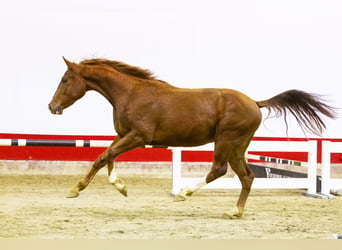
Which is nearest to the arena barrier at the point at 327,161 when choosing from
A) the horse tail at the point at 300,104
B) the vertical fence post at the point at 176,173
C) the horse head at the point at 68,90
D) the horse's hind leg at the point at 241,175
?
the vertical fence post at the point at 176,173

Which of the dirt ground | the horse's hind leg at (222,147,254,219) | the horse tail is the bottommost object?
the dirt ground

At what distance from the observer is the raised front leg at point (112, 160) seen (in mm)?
4824

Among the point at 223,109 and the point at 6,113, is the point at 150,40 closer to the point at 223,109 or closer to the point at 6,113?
the point at 6,113

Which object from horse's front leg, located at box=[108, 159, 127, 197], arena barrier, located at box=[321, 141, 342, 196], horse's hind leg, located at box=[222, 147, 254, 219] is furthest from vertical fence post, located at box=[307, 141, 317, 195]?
horse's front leg, located at box=[108, 159, 127, 197]

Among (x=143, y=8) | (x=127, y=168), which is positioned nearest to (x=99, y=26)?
(x=143, y=8)

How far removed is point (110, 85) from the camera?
5141 millimetres

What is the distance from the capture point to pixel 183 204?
6379mm

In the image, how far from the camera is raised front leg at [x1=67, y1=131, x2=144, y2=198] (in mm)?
4824

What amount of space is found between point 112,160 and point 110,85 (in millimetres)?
618

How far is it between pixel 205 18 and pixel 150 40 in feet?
2.66

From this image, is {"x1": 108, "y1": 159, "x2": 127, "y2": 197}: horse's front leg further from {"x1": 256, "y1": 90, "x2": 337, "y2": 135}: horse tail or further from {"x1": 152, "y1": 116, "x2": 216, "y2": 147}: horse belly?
{"x1": 256, "y1": 90, "x2": 337, "y2": 135}: horse tail

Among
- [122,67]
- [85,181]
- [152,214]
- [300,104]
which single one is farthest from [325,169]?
[85,181]

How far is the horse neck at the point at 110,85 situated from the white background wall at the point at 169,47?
11.6ft

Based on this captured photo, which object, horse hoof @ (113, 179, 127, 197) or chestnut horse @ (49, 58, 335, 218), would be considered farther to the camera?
chestnut horse @ (49, 58, 335, 218)
